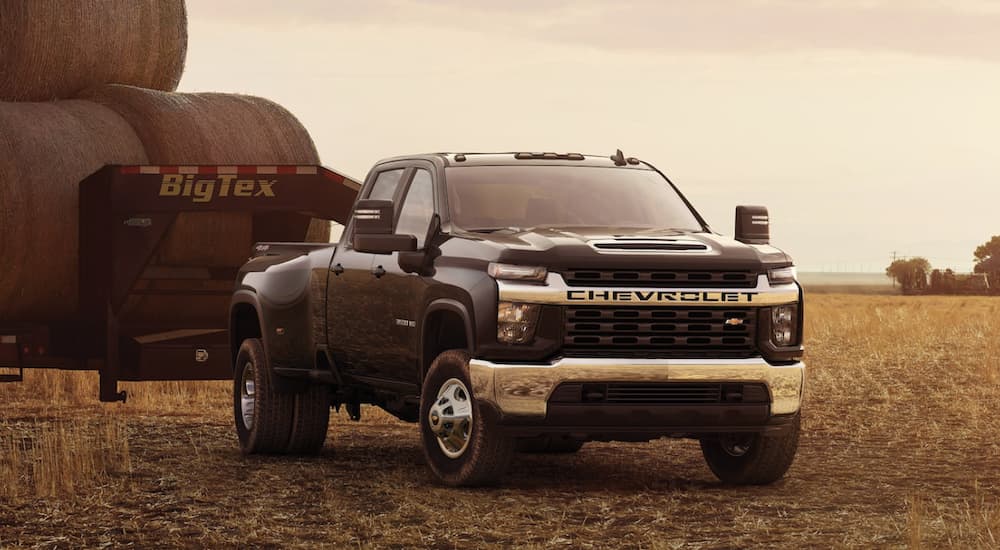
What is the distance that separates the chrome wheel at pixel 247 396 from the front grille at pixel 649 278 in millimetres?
3869

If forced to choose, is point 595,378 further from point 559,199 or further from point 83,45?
point 83,45

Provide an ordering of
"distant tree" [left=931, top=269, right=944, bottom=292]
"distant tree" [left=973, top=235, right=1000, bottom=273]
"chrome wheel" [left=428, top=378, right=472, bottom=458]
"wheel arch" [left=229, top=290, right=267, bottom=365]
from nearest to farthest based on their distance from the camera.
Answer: "chrome wheel" [left=428, top=378, right=472, bottom=458], "wheel arch" [left=229, top=290, right=267, bottom=365], "distant tree" [left=931, top=269, right=944, bottom=292], "distant tree" [left=973, top=235, right=1000, bottom=273]

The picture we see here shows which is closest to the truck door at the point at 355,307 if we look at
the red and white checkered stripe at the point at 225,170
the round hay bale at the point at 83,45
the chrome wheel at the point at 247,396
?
the chrome wheel at the point at 247,396

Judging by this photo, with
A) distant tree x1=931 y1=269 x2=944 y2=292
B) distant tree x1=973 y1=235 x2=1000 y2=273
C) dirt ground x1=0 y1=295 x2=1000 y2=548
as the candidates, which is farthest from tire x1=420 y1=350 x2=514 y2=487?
distant tree x1=973 y1=235 x2=1000 y2=273

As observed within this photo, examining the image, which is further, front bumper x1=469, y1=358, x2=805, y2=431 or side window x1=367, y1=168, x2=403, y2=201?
side window x1=367, y1=168, x2=403, y2=201

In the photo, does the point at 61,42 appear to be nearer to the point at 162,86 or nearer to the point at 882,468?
the point at 162,86

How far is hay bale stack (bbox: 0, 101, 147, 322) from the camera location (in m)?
14.1

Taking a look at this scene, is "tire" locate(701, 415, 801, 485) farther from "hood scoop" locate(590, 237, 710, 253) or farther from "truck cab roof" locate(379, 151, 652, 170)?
"truck cab roof" locate(379, 151, 652, 170)

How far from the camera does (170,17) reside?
57.0 ft

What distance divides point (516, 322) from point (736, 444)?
6.81ft

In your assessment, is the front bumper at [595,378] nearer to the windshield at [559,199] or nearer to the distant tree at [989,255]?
the windshield at [559,199]

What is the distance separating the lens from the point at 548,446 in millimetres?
12320

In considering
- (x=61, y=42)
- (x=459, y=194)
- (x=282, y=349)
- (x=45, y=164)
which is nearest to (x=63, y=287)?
(x=45, y=164)

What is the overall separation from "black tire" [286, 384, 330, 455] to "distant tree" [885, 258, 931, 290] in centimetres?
8482
